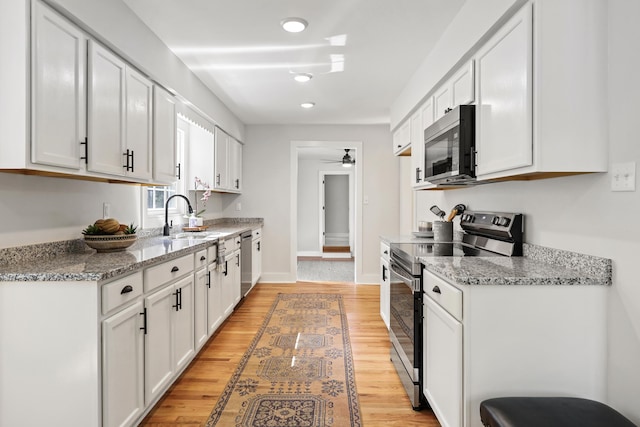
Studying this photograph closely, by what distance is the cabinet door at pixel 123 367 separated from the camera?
166cm

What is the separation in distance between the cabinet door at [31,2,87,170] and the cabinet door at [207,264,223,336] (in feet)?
5.09

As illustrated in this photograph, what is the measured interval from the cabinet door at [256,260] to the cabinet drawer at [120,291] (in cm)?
299

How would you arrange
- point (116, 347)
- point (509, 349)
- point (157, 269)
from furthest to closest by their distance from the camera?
point (157, 269), point (116, 347), point (509, 349)

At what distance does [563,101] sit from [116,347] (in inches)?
86.5

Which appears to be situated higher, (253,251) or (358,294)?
(253,251)

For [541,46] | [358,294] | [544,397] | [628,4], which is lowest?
[358,294]

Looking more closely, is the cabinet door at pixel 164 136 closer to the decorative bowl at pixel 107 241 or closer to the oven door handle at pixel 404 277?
the decorative bowl at pixel 107 241

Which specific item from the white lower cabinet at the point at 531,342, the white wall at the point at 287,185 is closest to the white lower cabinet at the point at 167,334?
the white lower cabinet at the point at 531,342

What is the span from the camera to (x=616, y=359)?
1.51 metres

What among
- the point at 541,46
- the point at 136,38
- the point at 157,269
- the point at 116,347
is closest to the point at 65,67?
the point at 136,38

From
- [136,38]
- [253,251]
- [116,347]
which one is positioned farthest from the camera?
[253,251]

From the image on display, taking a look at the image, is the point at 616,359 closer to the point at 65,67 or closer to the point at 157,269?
the point at 157,269

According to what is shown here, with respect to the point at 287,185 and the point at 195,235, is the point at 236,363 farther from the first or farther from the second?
the point at 287,185

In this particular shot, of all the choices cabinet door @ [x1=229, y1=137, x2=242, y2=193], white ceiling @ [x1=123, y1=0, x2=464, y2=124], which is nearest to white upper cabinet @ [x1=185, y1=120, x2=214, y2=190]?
white ceiling @ [x1=123, y1=0, x2=464, y2=124]
